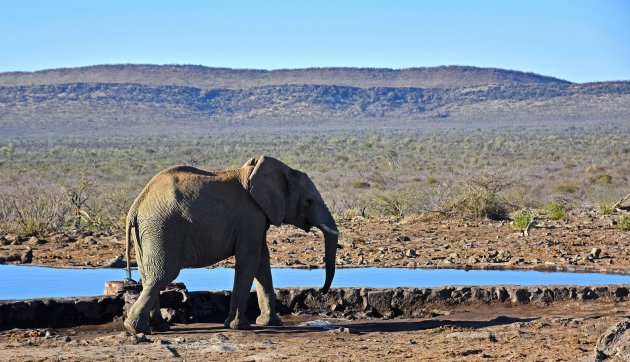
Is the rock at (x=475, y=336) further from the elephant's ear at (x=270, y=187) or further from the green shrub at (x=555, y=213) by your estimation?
the green shrub at (x=555, y=213)

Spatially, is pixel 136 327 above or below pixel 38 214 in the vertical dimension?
above

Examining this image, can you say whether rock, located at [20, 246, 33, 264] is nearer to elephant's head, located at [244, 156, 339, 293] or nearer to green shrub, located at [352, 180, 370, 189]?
elephant's head, located at [244, 156, 339, 293]

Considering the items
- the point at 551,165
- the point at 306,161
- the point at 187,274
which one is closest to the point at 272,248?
the point at 187,274

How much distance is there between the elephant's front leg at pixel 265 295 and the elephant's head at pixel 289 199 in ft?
1.48

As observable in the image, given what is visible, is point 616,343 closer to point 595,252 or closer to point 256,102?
point 595,252

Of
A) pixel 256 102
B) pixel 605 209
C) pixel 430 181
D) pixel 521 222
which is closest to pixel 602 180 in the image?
pixel 430 181

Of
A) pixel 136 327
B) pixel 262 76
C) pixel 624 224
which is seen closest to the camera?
pixel 136 327

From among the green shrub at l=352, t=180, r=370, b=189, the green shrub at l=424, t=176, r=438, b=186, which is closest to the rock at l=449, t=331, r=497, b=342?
the green shrub at l=424, t=176, r=438, b=186

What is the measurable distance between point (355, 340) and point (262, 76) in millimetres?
121528

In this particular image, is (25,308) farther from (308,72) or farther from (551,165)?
(308,72)

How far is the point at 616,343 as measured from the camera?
8.96m

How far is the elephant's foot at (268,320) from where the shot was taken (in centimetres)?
1186

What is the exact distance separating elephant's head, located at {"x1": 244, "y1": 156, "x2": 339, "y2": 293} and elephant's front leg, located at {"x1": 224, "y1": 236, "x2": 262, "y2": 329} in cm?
37

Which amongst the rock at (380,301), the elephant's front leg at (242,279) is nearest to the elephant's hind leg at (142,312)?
the elephant's front leg at (242,279)
